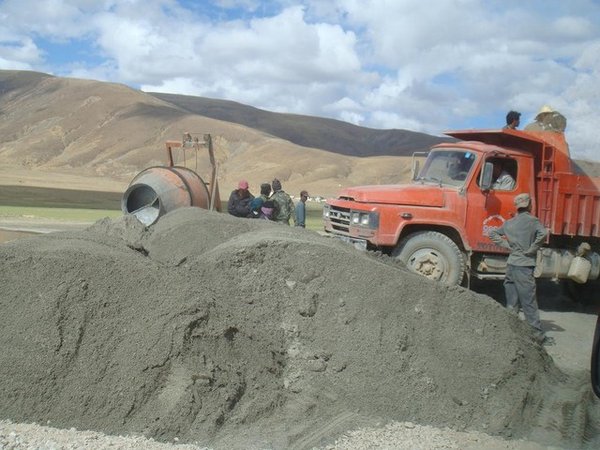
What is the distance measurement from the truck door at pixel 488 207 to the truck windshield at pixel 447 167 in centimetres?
25

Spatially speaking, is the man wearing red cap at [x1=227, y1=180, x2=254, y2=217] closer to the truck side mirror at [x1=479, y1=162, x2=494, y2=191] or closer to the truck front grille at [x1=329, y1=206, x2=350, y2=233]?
the truck front grille at [x1=329, y1=206, x2=350, y2=233]

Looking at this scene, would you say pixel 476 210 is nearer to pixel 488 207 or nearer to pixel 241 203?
pixel 488 207

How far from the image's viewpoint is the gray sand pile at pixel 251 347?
500 centimetres

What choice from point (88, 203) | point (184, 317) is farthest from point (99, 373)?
point (88, 203)

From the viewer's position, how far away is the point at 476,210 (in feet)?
32.3

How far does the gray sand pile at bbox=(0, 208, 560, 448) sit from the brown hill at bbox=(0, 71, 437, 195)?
121ft

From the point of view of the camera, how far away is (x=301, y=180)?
53094 mm

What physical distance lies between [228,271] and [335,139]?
83175mm

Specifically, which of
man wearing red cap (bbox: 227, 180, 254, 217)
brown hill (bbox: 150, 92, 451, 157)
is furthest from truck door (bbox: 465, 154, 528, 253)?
brown hill (bbox: 150, 92, 451, 157)

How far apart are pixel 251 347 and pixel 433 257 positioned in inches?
185

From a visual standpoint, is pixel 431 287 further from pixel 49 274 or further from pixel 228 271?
pixel 49 274

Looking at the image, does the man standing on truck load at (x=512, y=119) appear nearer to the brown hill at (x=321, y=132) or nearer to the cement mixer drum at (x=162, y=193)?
the cement mixer drum at (x=162, y=193)

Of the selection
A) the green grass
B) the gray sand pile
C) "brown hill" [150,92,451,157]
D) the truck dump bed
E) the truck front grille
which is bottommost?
the green grass

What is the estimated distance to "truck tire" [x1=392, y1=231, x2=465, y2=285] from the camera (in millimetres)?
9570
